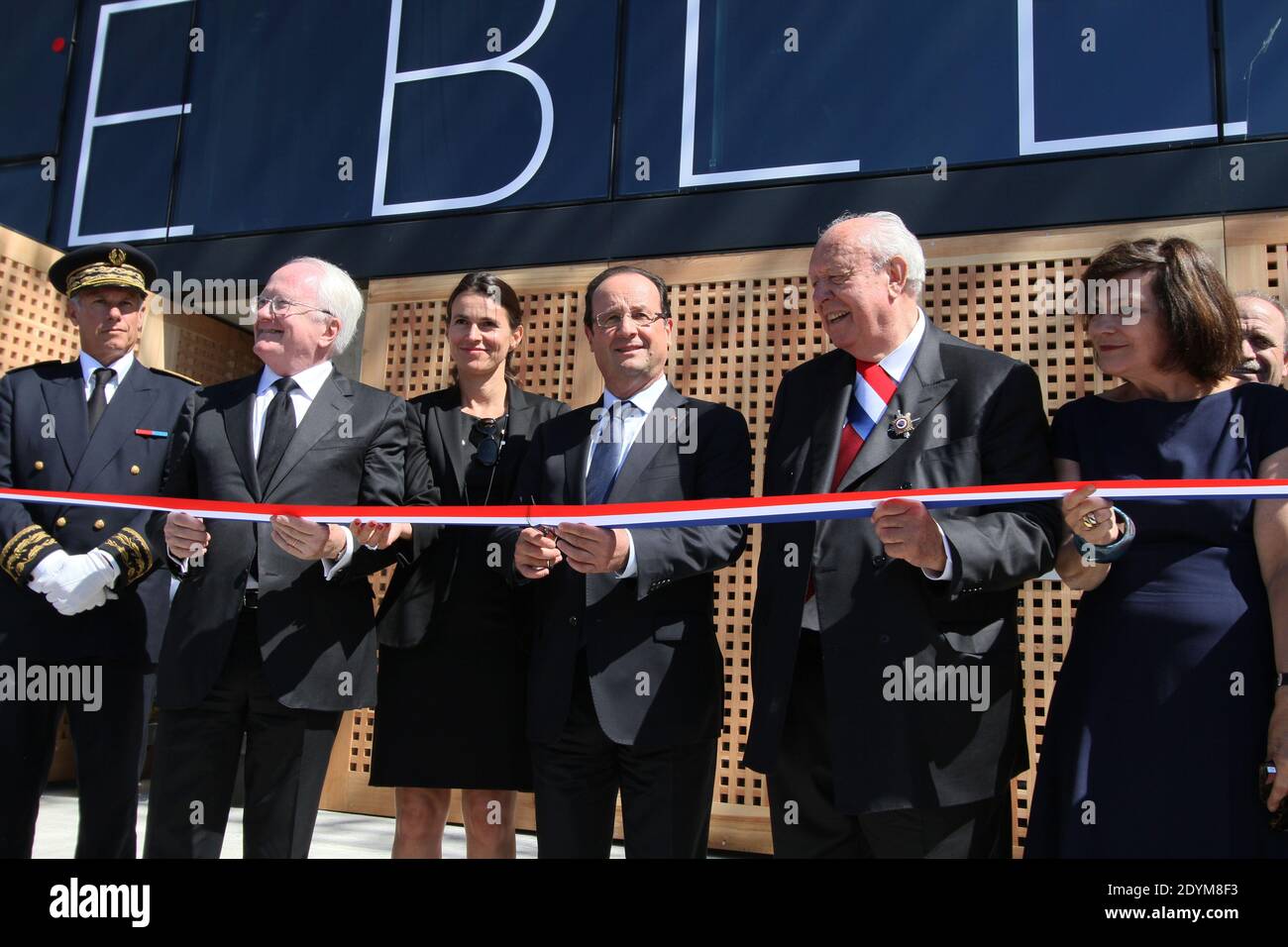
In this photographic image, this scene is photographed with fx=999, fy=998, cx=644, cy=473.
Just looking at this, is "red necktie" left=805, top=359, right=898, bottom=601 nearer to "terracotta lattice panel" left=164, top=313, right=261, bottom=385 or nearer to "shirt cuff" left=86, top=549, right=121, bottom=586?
"shirt cuff" left=86, top=549, right=121, bottom=586

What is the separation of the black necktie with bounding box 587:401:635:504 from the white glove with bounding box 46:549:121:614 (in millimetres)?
1544

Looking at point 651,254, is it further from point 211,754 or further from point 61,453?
point 211,754

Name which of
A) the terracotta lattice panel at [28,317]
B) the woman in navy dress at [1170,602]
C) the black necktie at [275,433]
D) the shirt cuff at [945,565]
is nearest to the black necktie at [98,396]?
the black necktie at [275,433]

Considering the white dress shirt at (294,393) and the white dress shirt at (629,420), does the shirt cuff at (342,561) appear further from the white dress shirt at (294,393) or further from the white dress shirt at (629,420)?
the white dress shirt at (629,420)

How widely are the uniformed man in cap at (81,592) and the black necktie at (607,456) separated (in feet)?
4.85

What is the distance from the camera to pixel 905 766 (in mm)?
2113

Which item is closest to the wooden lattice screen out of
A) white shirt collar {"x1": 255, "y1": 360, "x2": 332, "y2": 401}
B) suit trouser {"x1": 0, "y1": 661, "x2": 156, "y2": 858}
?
suit trouser {"x1": 0, "y1": 661, "x2": 156, "y2": 858}

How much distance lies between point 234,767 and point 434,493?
93 cm

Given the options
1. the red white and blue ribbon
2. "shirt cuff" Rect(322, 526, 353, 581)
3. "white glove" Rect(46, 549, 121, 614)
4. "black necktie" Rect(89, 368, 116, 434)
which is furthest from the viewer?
"black necktie" Rect(89, 368, 116, 434)

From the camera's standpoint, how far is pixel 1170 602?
2.08 metres

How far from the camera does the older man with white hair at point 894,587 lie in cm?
212

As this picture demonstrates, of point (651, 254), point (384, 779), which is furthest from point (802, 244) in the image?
point (384, 779)

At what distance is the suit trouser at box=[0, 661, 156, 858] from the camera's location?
3.04 meters
